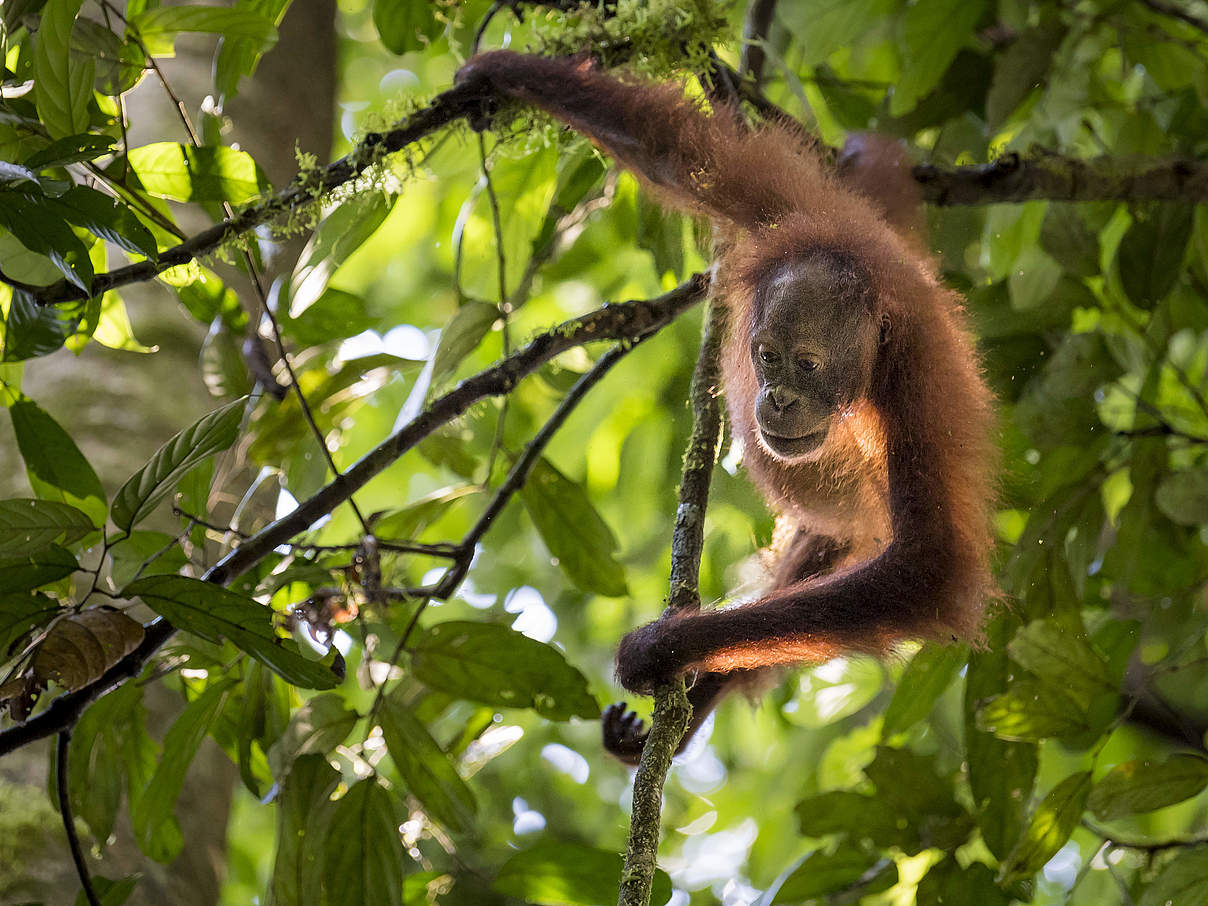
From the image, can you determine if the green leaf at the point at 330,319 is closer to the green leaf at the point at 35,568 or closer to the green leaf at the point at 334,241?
the green leaf at the point at 334,241

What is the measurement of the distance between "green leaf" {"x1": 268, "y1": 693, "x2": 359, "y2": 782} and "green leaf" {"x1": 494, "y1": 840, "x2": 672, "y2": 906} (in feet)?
1.17

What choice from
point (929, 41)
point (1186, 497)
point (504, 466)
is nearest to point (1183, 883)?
point (1186, 497)

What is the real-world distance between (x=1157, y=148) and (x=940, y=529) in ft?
5.57

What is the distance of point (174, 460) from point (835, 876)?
1.38 metres

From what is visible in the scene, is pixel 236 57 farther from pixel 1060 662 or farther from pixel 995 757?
pixel 995 757

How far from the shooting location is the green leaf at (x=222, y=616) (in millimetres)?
1259

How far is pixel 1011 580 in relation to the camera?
75.0 inches

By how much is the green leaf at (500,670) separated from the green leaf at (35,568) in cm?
57

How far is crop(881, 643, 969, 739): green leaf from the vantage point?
1919 millimetres

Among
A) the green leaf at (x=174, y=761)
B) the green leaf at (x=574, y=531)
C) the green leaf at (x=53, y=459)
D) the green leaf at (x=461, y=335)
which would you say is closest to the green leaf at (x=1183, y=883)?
the green leaf at (x=574, y=531)

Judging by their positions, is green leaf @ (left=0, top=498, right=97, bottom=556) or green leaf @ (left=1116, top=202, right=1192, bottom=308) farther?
green leaf @ (left=1116, top=202, right=1192, bottom=308)

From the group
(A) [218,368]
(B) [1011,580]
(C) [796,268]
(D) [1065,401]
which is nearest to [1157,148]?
(D) [1065,401]

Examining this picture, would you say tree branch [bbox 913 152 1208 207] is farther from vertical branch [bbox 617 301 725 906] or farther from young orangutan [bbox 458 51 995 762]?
vertical branch [bbox 617 301 725 906]

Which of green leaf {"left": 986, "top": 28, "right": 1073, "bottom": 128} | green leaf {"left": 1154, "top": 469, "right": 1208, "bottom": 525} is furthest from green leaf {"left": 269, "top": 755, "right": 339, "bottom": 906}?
green leaf {"left": 986, "top": 28, "right": 1073, "bottom": 128}
